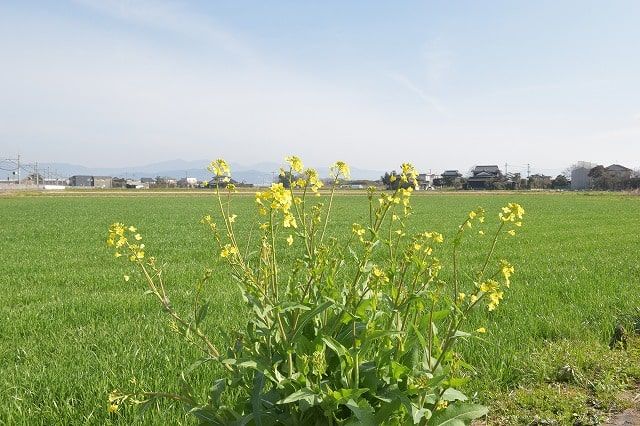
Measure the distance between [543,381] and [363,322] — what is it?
8.99 ft

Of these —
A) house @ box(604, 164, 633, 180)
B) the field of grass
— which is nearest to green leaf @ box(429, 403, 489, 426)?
the field of grass

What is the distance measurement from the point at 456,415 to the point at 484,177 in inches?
5393

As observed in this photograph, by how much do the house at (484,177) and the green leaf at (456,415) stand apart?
409ft

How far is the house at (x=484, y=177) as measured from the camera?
402ft

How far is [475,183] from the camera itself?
124250mm

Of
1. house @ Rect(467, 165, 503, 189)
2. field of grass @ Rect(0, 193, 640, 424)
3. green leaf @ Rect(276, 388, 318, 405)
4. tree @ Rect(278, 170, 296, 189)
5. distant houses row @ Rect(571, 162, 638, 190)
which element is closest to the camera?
green leaf @ Rect(276, 388, 318, 405)

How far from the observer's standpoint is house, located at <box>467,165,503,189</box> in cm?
12242

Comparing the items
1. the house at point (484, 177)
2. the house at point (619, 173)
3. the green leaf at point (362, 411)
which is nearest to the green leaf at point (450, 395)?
the green leaf at point (362, 411)

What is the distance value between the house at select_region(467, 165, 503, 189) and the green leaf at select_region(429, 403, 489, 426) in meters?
125

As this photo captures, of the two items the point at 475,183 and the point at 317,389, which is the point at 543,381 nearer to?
the point at 317,389

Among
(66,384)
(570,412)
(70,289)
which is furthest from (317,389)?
(70,289)

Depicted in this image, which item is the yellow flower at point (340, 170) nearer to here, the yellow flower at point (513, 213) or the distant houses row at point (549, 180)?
the yellow flower at point (513, 213)

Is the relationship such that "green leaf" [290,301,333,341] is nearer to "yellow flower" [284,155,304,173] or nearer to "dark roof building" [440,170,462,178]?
"yellow flower" [284,155,304,173]

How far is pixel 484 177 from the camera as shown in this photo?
13150 cm
